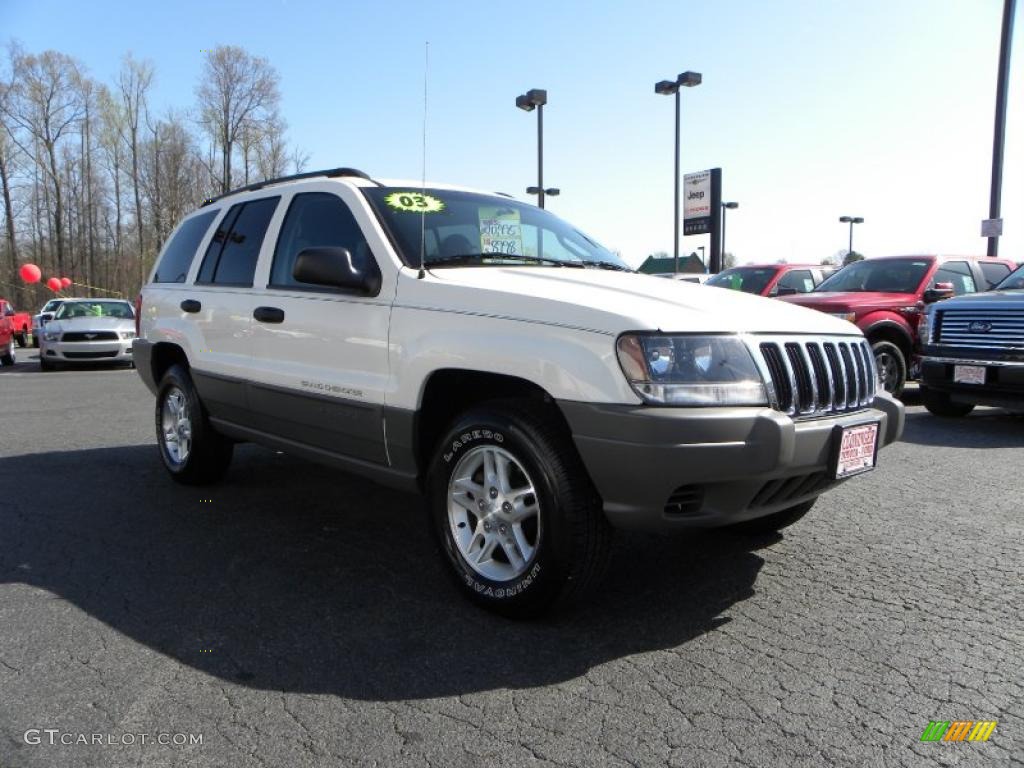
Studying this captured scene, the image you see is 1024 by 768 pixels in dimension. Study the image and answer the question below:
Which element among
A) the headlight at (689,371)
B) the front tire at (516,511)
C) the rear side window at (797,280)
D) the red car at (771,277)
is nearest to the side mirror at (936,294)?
the red car at (771,277)

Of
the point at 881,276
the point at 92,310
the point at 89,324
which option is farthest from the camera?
the point at 92,310

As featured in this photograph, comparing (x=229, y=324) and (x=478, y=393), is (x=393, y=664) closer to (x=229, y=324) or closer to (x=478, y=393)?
(x=478, y=393)

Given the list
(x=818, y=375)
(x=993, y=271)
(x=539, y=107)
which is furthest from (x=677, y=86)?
(x=818, y=375)

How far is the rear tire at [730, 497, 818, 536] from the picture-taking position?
12.6ft

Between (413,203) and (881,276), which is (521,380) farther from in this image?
(881,276)

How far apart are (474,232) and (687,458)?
1.88 metres

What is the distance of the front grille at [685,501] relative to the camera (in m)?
2.67

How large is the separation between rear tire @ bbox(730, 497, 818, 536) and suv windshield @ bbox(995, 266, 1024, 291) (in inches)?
222

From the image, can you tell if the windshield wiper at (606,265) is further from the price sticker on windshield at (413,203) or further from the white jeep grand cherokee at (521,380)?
the price sticker on windshield at (413,203)

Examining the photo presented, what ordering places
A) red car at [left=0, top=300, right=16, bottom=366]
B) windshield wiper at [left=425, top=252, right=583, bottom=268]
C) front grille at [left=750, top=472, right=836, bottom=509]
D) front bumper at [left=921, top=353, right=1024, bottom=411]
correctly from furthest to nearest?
red car at [left=0, top=300, right=16, bottom=366]
front bumper at [left=921, top=353, right=1024, bottom=411]
windshield wiper at [left=425, top=252, right=583, bottom=268]
front grille at [left=750, top=472, right=836, bottom=509]

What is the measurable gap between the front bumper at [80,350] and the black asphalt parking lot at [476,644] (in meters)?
12.1

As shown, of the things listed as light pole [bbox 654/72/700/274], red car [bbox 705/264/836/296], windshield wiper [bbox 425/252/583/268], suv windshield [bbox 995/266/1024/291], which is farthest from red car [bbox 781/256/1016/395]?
light pole [bbox 654/72/700/274]

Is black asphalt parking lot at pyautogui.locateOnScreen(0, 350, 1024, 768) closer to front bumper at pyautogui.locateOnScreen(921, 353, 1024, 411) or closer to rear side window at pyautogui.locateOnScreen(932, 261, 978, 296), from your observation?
front bumper at pyautogui.locateOnScreen(921, 353, 1024, 411)

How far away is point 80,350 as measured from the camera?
15.3 meters
